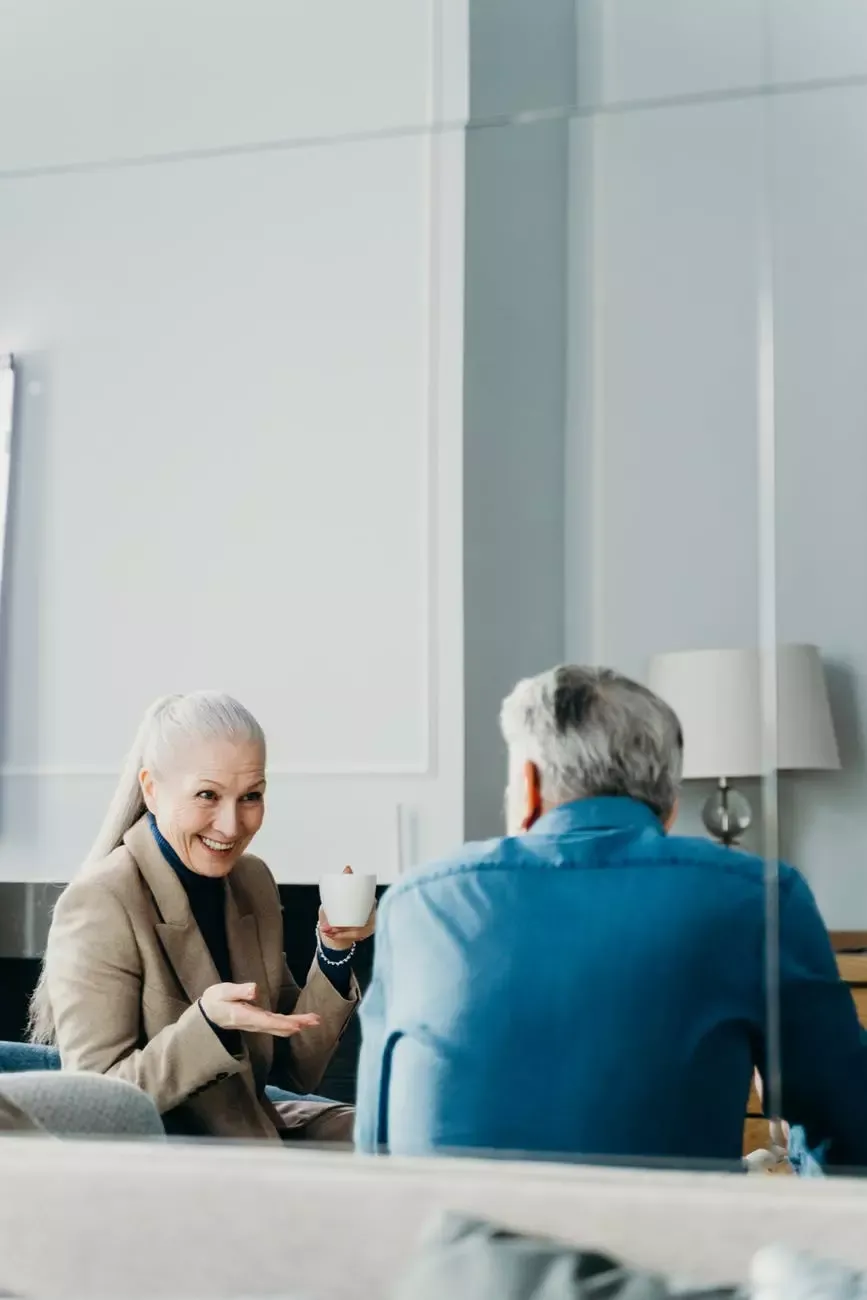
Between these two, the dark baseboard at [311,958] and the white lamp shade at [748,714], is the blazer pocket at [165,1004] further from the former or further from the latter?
the white lamp shade at [748,714]

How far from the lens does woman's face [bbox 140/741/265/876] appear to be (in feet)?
6.72

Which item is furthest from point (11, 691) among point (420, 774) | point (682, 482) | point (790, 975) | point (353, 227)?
point (790, 975)

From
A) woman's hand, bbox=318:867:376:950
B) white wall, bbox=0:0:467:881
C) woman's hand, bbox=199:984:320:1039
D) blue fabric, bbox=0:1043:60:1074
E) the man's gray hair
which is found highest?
white wall, bbox=0:0:467:881

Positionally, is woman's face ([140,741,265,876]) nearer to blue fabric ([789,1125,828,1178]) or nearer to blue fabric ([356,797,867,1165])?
blue fabric ([356,797,867,1165])

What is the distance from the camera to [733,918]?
6.14 ft

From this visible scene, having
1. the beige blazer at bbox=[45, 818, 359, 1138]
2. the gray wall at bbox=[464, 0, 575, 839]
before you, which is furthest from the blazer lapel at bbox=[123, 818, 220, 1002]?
the gray wall at bbox=[464, 0, 575, 839]

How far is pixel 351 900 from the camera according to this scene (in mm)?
1993

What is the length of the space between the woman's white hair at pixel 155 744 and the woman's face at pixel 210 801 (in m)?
0.01

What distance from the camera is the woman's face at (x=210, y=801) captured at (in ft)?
6.72

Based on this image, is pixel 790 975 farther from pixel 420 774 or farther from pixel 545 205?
pixel 545 205

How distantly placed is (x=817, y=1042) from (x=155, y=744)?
35.8 inches

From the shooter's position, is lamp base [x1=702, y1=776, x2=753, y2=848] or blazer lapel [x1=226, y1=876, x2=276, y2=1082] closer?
lamp base [x1=702, y1=776, x2=753, y2=848]

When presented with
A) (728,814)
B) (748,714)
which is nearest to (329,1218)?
(728,814)

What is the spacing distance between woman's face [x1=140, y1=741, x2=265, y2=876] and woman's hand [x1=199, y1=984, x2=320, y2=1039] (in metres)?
0.15
